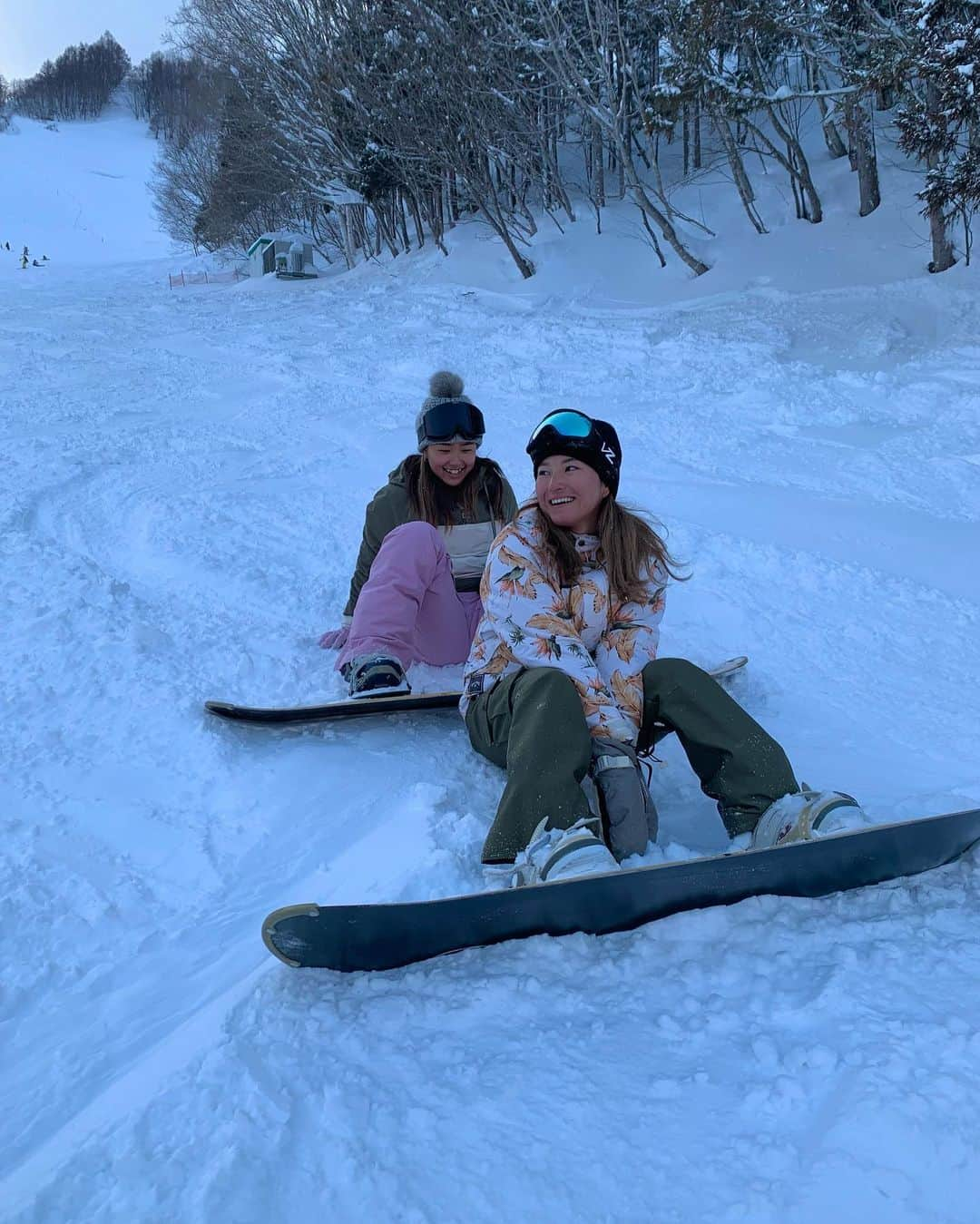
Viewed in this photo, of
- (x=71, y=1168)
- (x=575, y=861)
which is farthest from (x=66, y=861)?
(x=575, y=861)

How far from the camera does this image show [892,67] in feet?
24.7

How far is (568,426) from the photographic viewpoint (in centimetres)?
246

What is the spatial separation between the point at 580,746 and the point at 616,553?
2.15ft

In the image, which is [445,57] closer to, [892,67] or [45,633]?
[892,67]

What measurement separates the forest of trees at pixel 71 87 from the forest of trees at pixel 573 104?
54899 millimetres

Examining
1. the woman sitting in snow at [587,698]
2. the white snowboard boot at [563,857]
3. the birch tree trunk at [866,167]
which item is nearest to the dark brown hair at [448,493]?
the woman sitting in snow at [587,698]

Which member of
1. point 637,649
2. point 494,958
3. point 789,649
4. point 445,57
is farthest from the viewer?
point 445,57

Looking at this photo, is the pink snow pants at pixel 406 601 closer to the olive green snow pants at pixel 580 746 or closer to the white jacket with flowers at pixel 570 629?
the white jacket with flowers at pixel 570 629

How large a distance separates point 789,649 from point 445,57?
46.7ft

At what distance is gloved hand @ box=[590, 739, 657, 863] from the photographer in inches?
81.5

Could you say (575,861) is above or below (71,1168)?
above

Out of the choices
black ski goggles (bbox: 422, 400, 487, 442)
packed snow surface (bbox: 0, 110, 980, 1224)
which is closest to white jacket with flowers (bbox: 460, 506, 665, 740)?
packed snow surface (bbox: 0, 110, 980, 1224)

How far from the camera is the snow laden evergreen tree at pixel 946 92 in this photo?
21.9ft

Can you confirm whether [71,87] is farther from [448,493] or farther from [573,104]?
[448,493]
